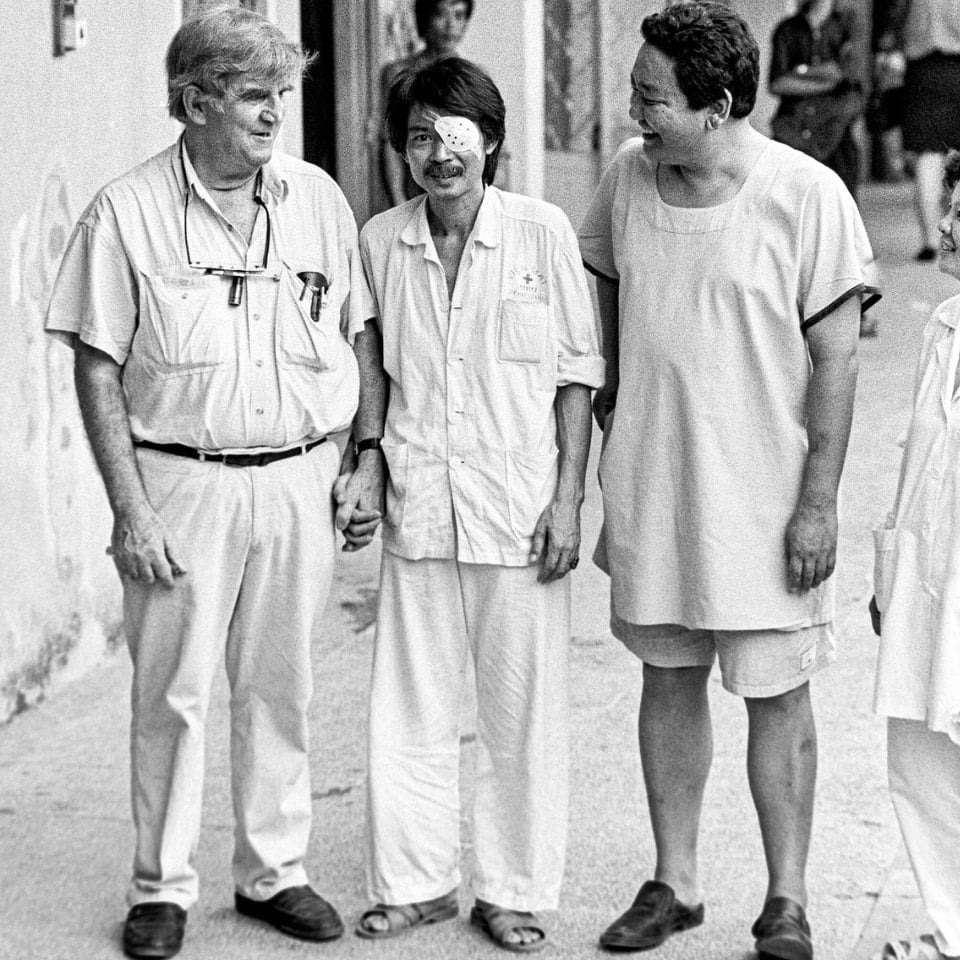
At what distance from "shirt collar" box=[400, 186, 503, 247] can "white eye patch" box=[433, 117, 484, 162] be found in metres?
0.14

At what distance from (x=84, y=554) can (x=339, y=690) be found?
898 mm

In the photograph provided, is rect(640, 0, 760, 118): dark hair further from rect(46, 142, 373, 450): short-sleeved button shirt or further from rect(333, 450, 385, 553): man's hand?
rect(333, 450, 385, 553): man's hand

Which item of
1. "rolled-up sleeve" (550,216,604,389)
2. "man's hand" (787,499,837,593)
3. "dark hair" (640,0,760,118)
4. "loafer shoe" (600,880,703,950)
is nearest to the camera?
"dark hair" (640,0,760,118)

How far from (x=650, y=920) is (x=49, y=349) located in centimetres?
267

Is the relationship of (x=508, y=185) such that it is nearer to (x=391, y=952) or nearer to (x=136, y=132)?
(x=136, y=132)

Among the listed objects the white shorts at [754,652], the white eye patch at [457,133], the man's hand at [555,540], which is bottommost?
the white shorts at [754,652]

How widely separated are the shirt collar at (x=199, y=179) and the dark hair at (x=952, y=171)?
135cm

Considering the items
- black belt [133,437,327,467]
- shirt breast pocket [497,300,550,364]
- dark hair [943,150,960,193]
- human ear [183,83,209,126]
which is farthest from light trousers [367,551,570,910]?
dark hair [943,150,960,193]

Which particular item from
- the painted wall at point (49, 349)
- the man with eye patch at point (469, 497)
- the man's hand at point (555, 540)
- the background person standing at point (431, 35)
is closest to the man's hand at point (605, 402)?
the man with eye patch at point (469, 497)

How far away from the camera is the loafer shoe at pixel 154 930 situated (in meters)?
4.02

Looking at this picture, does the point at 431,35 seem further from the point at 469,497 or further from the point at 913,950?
the point at 913,950

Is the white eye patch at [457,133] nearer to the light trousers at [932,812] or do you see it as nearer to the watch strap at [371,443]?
the watch strap at [371,443]

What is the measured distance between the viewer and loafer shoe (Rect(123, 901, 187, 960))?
4.02 metres

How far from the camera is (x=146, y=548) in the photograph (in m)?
3.87
